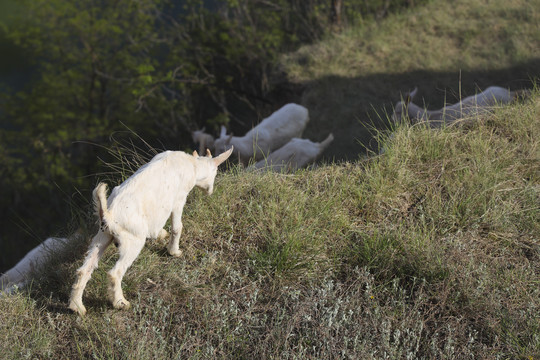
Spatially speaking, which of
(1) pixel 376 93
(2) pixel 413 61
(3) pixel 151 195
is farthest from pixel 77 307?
(2) pixel 413 61

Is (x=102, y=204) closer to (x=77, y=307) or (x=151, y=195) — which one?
(x=151, y=195)

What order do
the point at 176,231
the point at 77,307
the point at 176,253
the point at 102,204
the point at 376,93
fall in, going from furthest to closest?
the point at 376,93, the point at 176,253, the point at 176,231, the point at 77,307, the point at 102,204

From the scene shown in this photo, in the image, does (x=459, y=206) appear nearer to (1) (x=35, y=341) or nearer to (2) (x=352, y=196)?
(2) (x=352, y=196)

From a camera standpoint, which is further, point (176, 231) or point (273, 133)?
point (273, 133)

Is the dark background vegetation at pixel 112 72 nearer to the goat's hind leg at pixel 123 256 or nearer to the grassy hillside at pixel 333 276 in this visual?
the grassy hillside at pixel 333 276

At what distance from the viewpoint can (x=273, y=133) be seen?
806 cm

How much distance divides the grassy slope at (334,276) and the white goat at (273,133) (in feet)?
10.7

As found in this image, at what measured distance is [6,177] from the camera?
13609 millimetres

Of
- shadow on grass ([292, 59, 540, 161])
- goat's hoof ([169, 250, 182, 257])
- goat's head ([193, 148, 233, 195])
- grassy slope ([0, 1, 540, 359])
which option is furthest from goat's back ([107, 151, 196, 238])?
shadow on grass ([292, 59, 540, 161])

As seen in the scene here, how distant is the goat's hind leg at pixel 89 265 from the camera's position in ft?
9.02

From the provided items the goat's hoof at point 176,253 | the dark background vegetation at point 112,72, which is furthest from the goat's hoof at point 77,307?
the dark background vegetation at point 112,72

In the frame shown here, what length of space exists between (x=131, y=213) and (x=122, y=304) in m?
0.58

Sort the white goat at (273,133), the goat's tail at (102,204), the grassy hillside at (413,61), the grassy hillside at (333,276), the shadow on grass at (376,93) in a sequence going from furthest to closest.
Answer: the grassy hillside at (413,61)
the shadow on grass at (376,93)
the white goat at (273,133)
the grassy hillside at (333,276)
the goat's tail at (102,204)

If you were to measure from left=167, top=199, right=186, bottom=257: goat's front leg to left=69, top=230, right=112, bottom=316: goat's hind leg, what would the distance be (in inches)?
19.8
